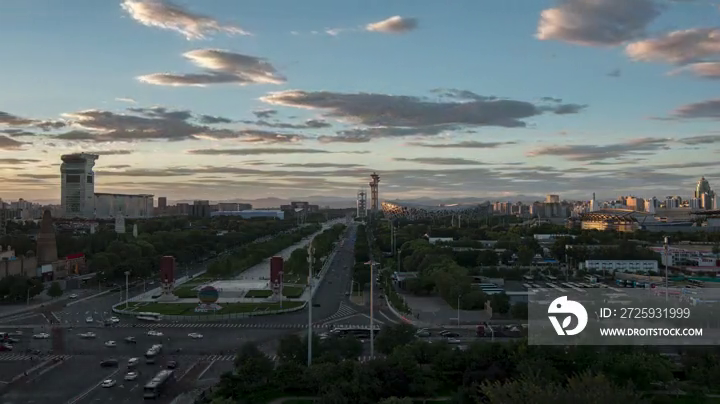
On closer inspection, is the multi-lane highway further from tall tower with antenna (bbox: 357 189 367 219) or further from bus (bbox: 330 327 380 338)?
tall tower with antenna (bbox: 357 189 367 219)

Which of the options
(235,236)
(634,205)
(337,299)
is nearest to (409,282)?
(337,299)

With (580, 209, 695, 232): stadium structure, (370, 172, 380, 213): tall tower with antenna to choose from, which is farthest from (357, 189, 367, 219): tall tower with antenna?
(580, 209, 695, 232): stadium structure

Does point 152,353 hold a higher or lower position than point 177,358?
higher

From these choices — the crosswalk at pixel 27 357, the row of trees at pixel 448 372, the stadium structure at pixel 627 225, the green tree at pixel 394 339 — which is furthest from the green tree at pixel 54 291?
the stadium structure at pixel 627 225

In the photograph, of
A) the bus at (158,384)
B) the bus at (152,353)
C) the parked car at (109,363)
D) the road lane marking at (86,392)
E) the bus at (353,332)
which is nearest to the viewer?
the road lane marking at (86,392)

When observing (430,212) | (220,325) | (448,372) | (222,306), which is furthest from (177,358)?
(430,212)

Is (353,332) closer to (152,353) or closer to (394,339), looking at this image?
(394,339)

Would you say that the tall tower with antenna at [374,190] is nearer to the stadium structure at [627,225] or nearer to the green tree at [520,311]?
the stadium structure at [627,225]
